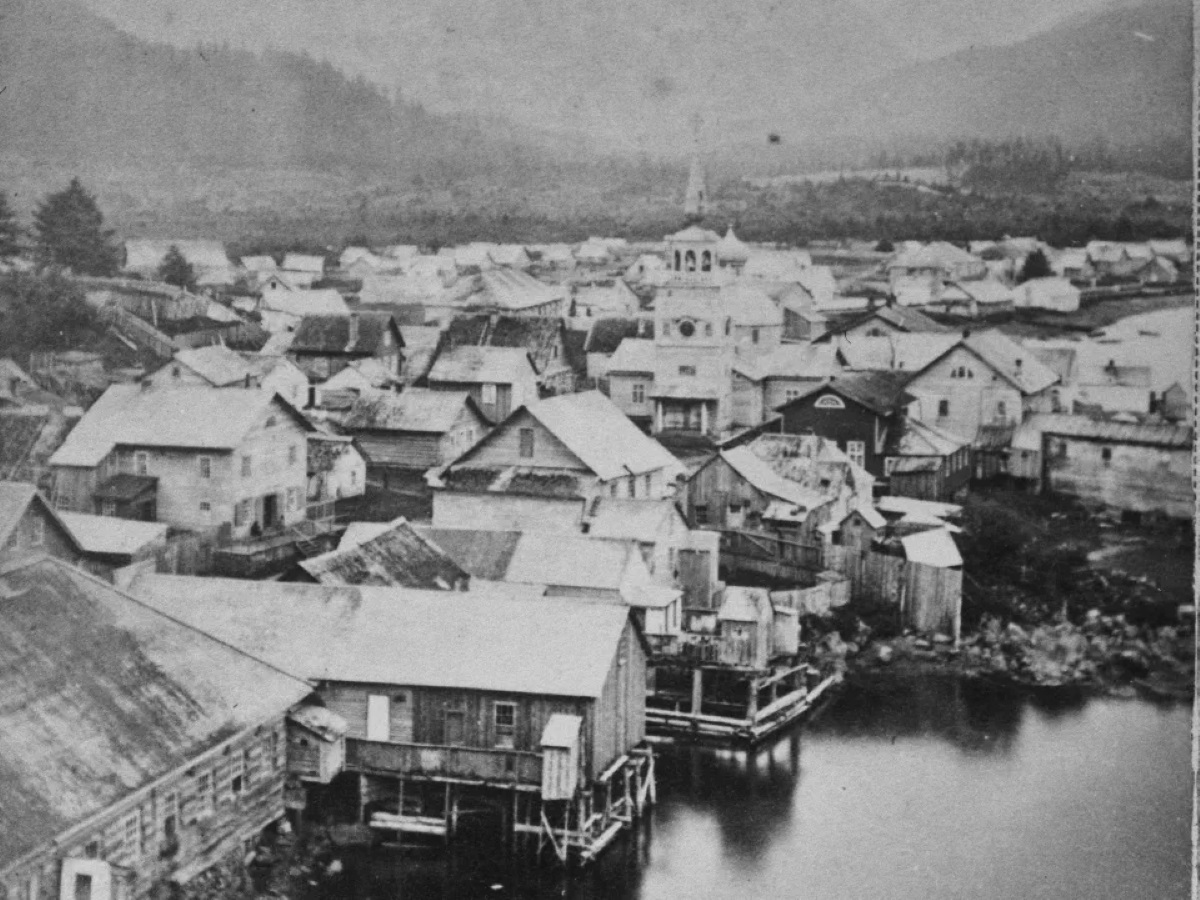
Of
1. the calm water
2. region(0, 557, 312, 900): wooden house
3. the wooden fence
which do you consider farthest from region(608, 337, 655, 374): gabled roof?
region(0, 557, 312, 900): wooden house

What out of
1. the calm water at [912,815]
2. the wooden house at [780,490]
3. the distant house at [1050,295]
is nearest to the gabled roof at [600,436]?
the wooden house at [780,490]

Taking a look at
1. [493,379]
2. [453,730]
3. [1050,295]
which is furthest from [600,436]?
[1050,295]

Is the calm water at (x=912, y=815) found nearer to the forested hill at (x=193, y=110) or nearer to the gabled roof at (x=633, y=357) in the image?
the gabled roof at (x=633, y=357)

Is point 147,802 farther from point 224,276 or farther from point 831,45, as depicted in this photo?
point 224,276

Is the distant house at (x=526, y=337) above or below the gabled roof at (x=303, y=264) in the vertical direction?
below

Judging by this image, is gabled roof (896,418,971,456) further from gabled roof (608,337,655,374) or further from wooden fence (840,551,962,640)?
gabled roof (608,337,655,374)
